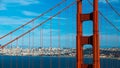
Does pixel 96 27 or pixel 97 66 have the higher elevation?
pixel 96 27

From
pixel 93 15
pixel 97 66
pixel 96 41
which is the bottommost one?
pixel 97 66

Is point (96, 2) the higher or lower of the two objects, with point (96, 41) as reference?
higher

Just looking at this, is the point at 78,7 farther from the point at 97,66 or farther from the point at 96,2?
the point at 97,66

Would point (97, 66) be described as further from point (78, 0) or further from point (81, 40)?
point (78, 0)

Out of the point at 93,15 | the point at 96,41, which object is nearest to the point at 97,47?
Result: the point at 96,41

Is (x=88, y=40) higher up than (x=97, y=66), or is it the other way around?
(x=88, y=40)

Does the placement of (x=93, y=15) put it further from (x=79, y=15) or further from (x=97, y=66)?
(x=97, y=66)

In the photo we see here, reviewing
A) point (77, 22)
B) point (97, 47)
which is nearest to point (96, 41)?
point (97, 47)

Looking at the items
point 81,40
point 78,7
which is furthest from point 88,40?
point 78,7
